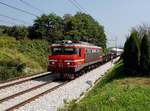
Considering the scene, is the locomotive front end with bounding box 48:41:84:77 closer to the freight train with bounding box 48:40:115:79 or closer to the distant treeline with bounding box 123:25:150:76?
the freight train with bounding box 48:40:115:79

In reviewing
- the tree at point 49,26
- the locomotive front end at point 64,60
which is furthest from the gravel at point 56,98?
the tree at point 49,26

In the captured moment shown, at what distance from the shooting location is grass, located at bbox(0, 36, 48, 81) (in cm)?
2973

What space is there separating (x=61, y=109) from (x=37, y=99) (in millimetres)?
3726

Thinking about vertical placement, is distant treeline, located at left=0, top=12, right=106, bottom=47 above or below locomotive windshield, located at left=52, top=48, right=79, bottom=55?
above

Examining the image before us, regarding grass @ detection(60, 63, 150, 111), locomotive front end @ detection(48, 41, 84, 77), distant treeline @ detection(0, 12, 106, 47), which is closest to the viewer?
grass @ detection(60, 63, 150, 111)

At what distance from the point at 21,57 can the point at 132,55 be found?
18.8 m

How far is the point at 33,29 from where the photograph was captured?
97500 mm

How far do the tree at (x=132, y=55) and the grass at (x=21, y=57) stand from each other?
33.5 ft

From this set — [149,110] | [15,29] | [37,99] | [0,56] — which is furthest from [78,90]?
[15,29]

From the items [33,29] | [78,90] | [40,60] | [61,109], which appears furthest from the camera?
[33,29]

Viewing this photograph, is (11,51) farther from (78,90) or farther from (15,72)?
(78,90)

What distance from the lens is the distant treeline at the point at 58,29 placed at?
87812 millimetres

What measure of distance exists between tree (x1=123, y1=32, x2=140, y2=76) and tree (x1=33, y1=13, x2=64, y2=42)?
69.8 metres

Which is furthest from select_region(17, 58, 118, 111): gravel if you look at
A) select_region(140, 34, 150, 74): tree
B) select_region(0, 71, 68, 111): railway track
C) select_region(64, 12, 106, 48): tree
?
select_region(64, 12, 106, 48): tree
